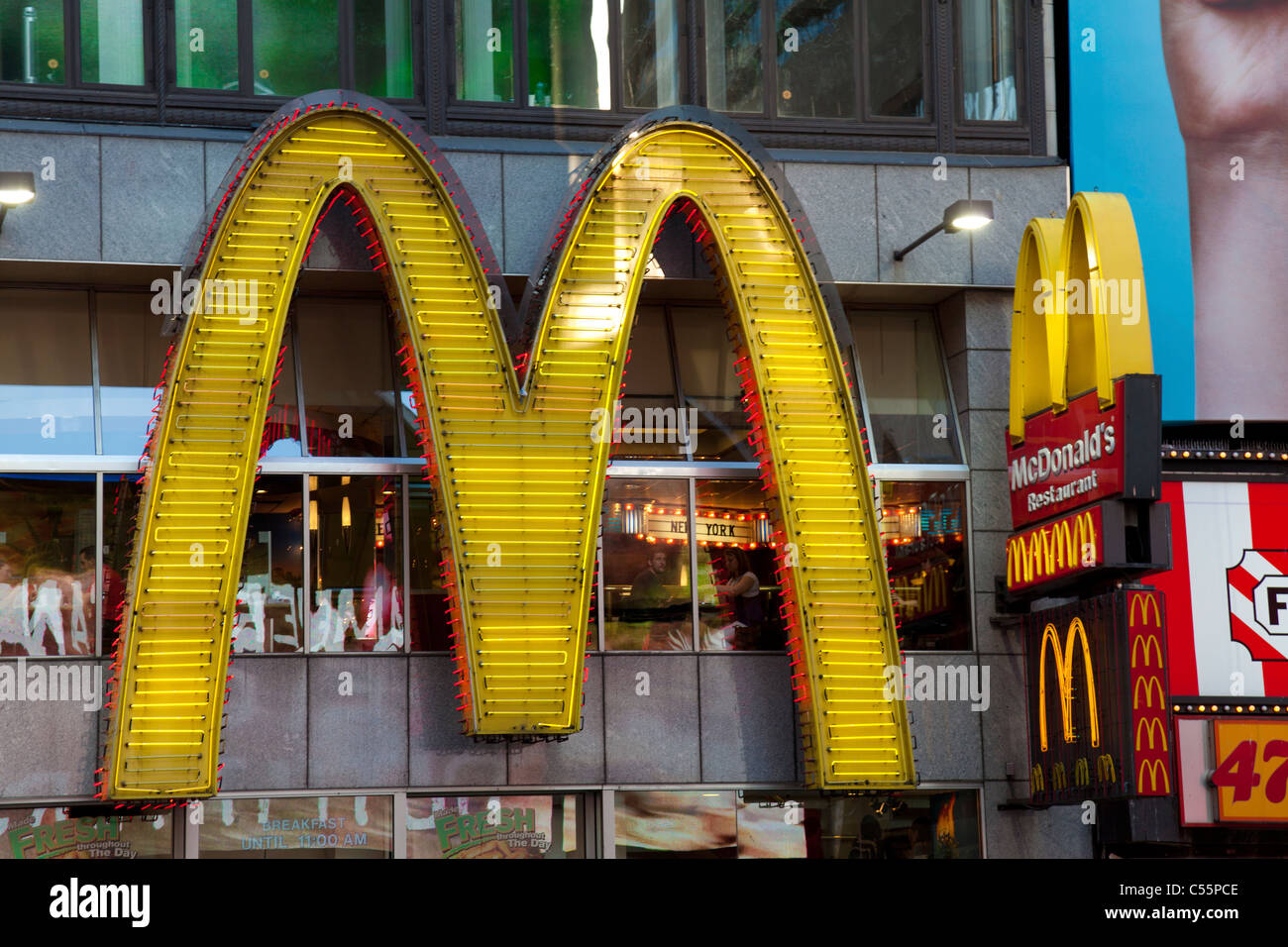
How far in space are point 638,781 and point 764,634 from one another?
2028 mm

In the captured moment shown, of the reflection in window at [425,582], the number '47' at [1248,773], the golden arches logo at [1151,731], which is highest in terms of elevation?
the reflection in window at [425,582]

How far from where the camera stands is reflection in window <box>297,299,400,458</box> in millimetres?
17016

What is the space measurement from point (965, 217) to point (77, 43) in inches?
357

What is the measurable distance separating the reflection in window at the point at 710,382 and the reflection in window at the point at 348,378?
314 centimetres

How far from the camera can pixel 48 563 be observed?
635 inches

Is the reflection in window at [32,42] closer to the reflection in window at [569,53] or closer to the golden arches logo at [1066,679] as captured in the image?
the reflection in window at [569,53]

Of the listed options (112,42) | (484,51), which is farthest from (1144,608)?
(112,42)

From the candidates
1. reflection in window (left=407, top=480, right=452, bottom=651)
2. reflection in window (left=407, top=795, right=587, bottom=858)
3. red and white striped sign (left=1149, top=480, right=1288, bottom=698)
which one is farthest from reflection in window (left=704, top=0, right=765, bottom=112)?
reflection in window (left=407, top=795, right=587, bottom=858)

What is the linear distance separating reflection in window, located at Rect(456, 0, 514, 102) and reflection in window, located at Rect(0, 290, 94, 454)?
4.56 meters

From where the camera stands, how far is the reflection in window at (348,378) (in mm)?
17016

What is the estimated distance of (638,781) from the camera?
16.6 m

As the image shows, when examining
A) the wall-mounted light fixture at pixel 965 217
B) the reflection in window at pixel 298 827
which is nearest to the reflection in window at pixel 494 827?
the reflection in window at pixel 298 827
